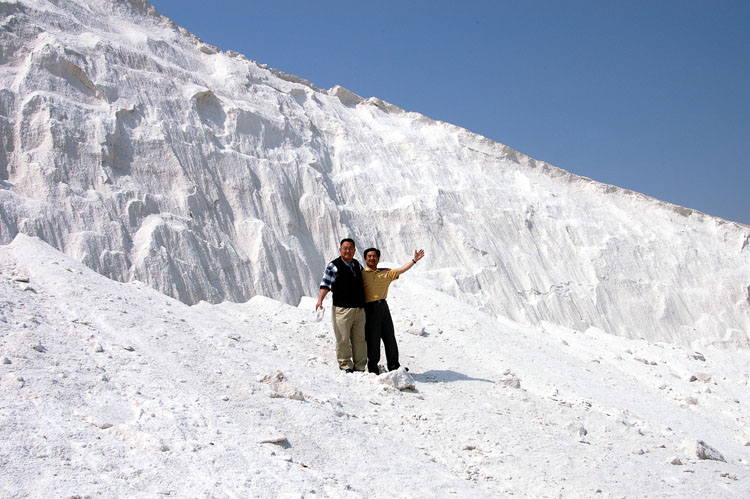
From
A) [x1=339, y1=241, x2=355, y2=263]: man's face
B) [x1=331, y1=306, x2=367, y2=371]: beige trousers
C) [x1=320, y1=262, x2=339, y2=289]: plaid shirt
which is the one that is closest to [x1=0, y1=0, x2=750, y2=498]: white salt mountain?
[x1=331, y1=306, x2=367, y2=371]: beige trousers

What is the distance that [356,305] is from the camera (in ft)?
24.3

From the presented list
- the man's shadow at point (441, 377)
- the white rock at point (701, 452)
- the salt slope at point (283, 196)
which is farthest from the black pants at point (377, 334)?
the salt slope at point (283, 196)

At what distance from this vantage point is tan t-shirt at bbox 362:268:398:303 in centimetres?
750

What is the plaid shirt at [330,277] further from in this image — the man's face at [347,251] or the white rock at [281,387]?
the white rock at [281,387]

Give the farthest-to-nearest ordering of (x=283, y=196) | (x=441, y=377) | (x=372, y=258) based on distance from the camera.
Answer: (x=283, y=196) < (x=441, y=377) < (x=372, y=258)

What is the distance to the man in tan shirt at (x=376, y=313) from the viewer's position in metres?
7.47

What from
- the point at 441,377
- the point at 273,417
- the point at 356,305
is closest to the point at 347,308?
the point at 356,305

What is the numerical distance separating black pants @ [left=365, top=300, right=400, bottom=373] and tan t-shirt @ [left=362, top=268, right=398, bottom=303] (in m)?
0.08

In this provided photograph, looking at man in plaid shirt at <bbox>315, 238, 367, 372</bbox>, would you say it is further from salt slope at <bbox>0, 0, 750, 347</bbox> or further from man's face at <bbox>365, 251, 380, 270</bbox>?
salt slope at <bbox>0, 0, 750, 347</bbox>

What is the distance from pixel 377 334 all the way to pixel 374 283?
0.61m

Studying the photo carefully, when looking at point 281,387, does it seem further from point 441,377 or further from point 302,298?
point 302,298

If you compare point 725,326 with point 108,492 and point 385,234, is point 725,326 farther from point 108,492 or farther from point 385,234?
point 108,492

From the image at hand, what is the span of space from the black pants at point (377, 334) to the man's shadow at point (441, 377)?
1.14 feet

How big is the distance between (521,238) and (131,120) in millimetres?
12020
